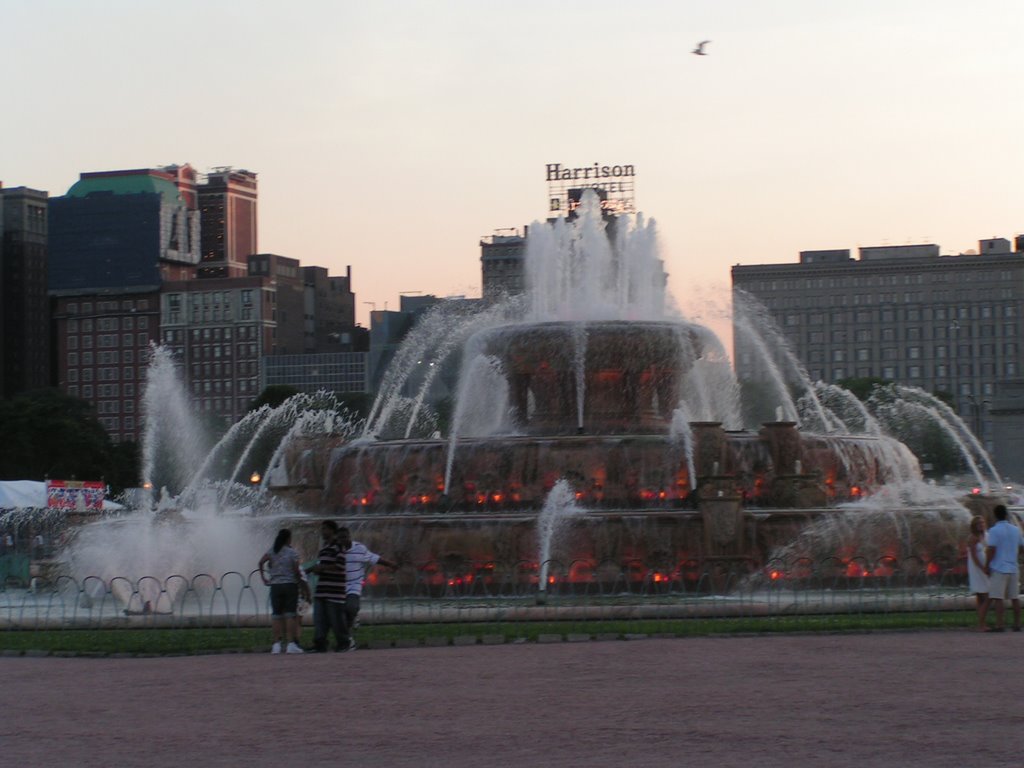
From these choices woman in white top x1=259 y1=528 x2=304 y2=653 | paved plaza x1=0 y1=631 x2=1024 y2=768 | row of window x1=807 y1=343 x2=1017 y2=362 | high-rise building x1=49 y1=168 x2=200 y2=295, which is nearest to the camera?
paved plaza x1=0 y1=631 x2=1024 y2=768

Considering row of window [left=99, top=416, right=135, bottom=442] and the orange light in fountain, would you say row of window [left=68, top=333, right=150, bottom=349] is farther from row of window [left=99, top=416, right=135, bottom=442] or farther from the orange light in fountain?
the orange light in fountain

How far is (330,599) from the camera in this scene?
827 inches

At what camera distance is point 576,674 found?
56.7 feet

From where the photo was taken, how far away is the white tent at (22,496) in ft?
170

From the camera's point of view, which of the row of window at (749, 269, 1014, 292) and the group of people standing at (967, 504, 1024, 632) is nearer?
the group of people standing at (967, 504, 1024, 632)

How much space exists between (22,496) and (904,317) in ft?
484

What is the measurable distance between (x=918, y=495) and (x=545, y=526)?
8.82m

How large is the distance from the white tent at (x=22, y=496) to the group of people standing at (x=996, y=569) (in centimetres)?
3282

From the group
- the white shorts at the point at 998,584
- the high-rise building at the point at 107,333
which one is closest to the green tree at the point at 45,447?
the high-rise building at the point at 107,333

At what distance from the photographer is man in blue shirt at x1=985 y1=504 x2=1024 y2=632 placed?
2203cm

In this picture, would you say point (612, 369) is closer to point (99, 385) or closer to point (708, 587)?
point (708, 587)

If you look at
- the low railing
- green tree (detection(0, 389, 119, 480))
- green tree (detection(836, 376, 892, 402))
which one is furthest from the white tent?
green tree (detection(836, 376, 892, 402))

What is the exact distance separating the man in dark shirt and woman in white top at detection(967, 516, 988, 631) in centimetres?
759

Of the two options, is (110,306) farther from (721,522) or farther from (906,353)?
(721,522)
